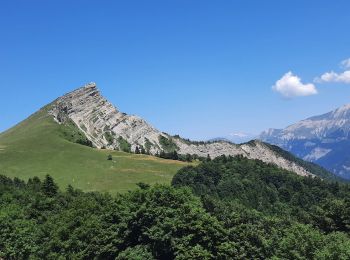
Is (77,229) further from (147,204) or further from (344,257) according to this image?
(344,257)

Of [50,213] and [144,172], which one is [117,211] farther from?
[144,172]

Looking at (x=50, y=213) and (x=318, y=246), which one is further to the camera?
(x=50, y=213)

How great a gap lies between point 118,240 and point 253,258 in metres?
21.6

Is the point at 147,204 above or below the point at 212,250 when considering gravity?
above

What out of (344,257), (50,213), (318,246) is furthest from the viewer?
(50,213)

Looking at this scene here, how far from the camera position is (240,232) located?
75.8 meters

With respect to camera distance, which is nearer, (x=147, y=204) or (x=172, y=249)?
(x=172, y=249)

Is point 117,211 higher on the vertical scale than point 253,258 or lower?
higher

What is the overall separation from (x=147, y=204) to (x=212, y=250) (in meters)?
13.3

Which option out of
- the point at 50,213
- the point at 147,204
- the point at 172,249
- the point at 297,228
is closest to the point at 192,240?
the point at 172,249

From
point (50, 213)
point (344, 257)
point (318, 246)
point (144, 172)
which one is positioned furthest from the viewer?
point (144, 172)

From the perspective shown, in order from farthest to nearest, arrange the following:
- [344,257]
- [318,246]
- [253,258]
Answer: [253,258]
[318,246]
[344,257]

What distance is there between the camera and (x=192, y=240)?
64062mm

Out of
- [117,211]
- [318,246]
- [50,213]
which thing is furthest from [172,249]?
[50,213]
